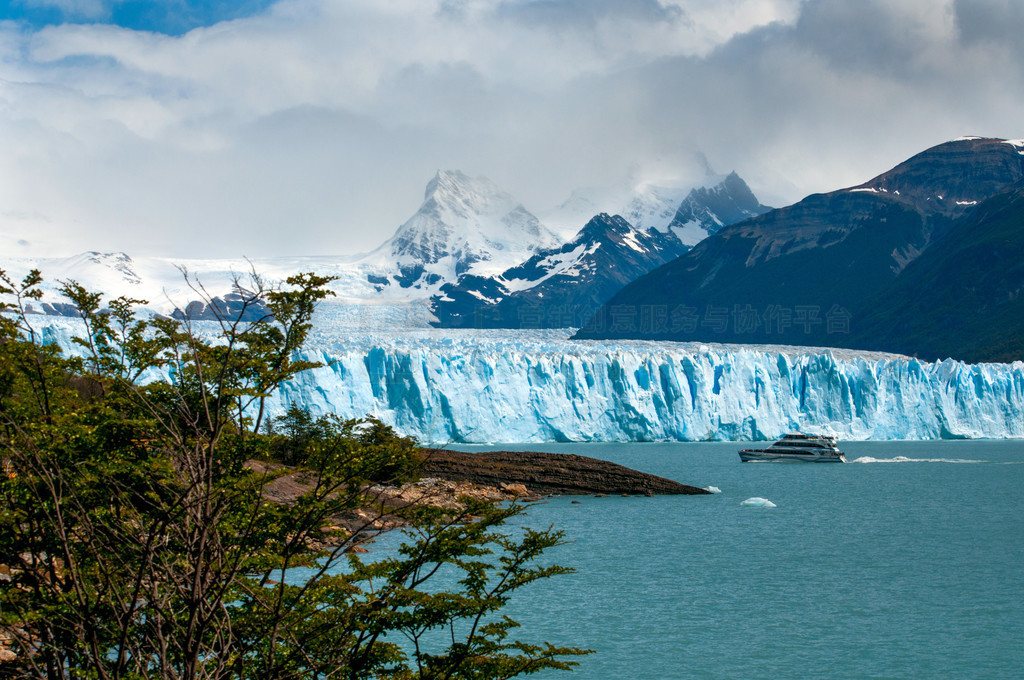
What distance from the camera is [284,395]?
42.5 m

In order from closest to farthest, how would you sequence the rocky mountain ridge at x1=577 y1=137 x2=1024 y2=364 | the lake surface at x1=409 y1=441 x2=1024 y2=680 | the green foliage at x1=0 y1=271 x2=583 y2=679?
the green foliage at x1=0 y1=271 x2=583 y2=679 < the lake surface at x1=409 y1=441 x2=1024 y2=680 < the rocky mountain ridge at x1=577 y1=137 x2=1024 y2=364

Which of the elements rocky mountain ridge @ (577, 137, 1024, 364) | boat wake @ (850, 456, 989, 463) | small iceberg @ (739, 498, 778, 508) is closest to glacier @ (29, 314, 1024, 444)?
boat wake @ (850, 456, 989, 463)

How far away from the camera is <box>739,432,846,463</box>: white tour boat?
4438cm

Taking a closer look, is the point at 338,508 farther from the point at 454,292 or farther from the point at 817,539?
the point at 454,292

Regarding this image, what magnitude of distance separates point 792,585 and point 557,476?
50.7 ft

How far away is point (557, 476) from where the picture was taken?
32.7 m

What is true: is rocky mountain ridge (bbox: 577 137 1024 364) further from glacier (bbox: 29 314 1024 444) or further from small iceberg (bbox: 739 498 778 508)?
small iceberg (bbox: 739 498 778 508)

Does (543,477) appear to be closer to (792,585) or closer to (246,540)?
(792,585)

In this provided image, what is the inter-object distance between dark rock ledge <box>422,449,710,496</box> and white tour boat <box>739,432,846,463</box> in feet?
45.0

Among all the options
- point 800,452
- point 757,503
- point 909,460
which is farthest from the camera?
point 909,460

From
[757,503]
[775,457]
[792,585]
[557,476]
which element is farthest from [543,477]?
[775,457]

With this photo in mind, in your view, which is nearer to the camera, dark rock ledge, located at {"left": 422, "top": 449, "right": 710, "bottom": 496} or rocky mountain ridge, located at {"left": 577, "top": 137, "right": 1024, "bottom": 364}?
dark rock ledge, located at {"left": 422, "top": 449, "right": 710, "bottom": 496}

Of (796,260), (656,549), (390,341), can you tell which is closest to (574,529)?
(656,549)

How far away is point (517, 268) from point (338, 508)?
184 m
